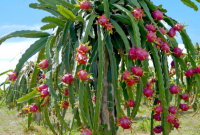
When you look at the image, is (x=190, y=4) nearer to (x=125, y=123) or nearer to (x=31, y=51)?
(x=125, y=123)

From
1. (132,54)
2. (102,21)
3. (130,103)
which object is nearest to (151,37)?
(132,54)

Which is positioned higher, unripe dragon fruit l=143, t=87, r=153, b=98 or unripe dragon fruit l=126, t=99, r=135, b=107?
unripe dragon fruit l=143, t=87, r=153, b=98

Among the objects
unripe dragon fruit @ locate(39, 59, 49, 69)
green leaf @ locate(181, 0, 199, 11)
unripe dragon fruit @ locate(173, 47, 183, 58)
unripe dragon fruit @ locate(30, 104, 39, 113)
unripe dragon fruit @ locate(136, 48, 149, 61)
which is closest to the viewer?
unripe dragon fruit @ locate(136, 48, 149, 61)

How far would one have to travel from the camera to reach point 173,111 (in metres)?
1.47

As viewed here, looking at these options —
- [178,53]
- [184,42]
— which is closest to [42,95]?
[178,53]

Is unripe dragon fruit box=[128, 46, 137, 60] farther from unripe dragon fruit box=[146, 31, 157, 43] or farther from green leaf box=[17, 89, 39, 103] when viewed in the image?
green leaf box=[17, 89, 39, 103]

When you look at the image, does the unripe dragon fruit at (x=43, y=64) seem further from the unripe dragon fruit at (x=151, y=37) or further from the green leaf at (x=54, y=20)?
the unripe dragon fruit at (x=151, y=37)

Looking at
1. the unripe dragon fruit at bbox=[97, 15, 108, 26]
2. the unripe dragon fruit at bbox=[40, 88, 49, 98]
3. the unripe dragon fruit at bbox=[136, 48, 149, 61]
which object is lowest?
the unripe dragon fruit at bbox=[40, 88, 49, 98]

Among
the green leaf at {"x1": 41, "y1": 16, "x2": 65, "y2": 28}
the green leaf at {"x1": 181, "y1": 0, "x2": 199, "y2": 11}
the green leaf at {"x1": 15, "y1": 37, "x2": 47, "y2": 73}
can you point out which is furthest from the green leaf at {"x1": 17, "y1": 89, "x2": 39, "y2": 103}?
the green leaf at {"x1": 181, "y1": 0, "x2": 199, "y2": 11}

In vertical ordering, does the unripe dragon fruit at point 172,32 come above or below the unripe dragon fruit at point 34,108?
above

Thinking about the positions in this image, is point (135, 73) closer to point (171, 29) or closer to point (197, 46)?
point (171, 29)

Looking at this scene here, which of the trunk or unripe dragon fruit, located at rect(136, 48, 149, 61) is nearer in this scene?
unripe dragon fruit, located at rect(136, 48, 149, 61)

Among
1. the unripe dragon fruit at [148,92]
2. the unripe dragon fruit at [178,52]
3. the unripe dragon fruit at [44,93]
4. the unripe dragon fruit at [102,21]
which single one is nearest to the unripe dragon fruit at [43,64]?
the unripe dragon fruit at [44,93]

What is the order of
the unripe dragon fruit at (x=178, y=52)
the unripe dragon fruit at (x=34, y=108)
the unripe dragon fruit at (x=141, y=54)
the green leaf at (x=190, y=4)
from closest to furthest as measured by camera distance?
the unripe dragon fruit at (x=141, y=54)
the unripe dragon fruit at (x=34, y=108)
the unripe dragon fruit at (x=178, y=52)
the green leaf at (x=190, y=4)
